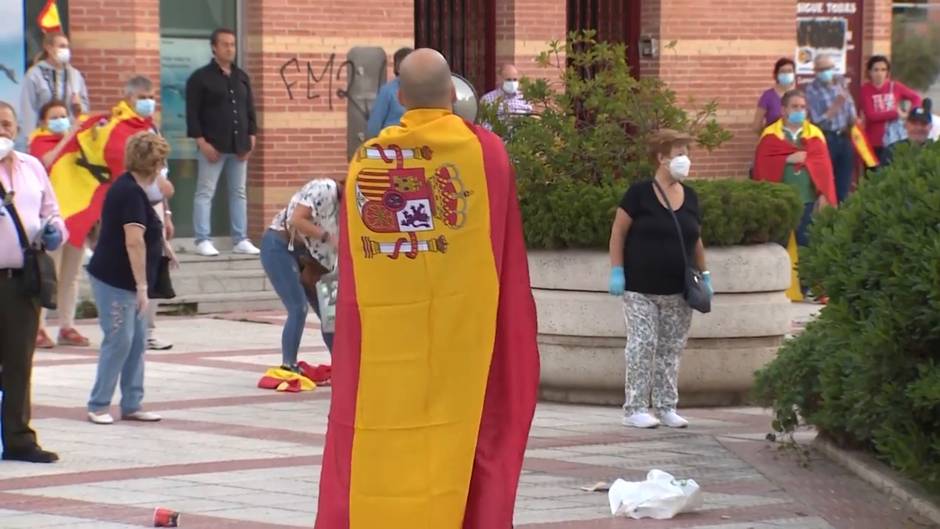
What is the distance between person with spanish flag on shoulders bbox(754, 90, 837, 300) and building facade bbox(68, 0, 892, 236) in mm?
3427

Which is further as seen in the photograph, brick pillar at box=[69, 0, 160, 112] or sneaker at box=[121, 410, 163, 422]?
brick pillar at box=[69, 0, 160, 112]

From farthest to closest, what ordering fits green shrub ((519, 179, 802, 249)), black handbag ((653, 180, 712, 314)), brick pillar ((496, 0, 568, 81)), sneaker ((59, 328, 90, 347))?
1. brick pillar ((496, 0, 568, 81))
2. sneaker ((59, 328, 90, 347))
3. green shrub ((519, 179, 802, 249))
4. black handbag ((653, 180, 712, 314))

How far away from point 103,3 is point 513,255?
12.0 meters

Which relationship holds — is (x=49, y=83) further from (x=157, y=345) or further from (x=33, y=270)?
(x=33, y=270)

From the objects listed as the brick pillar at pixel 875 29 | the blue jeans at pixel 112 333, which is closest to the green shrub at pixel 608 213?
the blue jeans at pixel 112 333

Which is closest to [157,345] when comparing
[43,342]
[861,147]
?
[43,342]

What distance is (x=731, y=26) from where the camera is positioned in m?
23.4

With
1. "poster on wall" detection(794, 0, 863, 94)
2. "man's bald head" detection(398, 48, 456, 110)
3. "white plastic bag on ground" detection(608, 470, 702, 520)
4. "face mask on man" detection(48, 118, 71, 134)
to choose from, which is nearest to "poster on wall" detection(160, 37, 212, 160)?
"face mask on man" detection(48, 118, 71, 134)

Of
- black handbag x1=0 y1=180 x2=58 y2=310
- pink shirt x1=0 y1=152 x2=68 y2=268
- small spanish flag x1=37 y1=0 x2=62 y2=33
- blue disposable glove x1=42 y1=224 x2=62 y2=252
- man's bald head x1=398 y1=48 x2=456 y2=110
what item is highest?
small spanish flag x1=37 y1=0 x2=62 y2=33

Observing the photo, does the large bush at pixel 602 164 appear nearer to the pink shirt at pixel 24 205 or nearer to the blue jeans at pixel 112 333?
the blue jeans at pixel 112 333

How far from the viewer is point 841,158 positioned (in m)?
21.2

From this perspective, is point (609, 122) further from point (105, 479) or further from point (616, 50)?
point (105, 479)

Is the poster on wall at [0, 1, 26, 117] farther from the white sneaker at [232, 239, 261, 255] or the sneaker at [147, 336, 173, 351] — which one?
the sneaker at [147, 336, 173, 351]

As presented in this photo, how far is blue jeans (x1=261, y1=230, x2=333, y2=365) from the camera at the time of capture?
12.7 m
